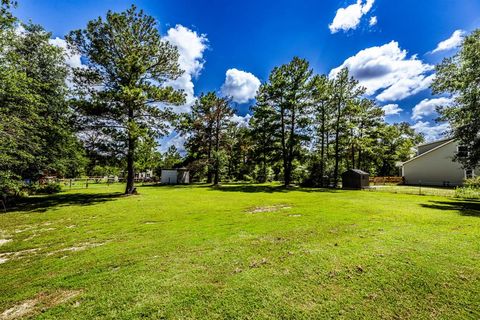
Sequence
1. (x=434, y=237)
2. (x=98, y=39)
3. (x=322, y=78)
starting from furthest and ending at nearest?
(x=322, y=78) < (x=98, y=39) < (x=434, y=237)

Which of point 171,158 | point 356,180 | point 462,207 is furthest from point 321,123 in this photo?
point 171,158

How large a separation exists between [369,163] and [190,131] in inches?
1508

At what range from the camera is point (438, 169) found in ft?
103

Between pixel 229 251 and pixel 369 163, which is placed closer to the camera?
pixel 229 251

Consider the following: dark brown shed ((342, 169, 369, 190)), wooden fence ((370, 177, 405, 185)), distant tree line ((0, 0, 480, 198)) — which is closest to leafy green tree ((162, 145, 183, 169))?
distant tree line ((0, 0, 480, 198))

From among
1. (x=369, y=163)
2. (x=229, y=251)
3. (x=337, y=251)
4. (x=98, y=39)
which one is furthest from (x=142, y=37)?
(x=369, y=163)

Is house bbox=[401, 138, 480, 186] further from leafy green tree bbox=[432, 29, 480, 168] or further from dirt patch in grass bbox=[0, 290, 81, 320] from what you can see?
dirt patch in grass bbox=[0, 290, 81, 320]

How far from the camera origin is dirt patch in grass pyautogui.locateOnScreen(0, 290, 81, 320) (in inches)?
137

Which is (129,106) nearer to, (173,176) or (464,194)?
(173,176)

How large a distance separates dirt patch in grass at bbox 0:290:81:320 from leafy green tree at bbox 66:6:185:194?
Answer: 573 inches

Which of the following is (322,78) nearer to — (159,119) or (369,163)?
(159,119)

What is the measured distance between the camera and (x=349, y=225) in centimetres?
799

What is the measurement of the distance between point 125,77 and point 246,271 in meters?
19.2

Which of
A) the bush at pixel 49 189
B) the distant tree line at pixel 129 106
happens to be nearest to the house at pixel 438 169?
the distant tree line at pixel 129 106
